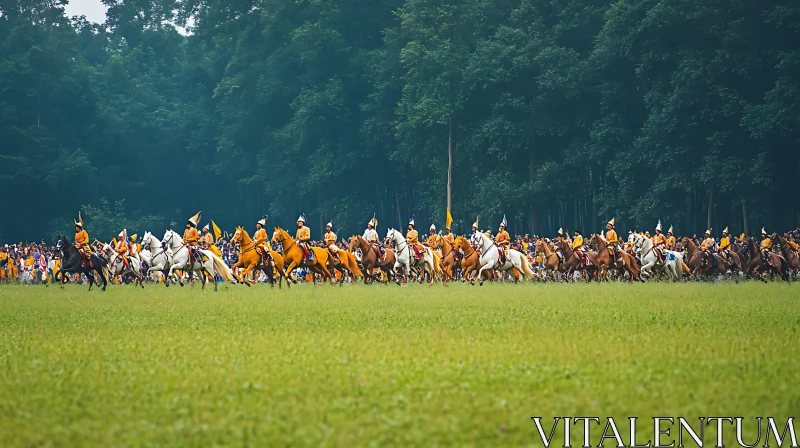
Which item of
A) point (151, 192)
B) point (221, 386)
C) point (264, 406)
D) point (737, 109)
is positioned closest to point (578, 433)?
point (264, 406)

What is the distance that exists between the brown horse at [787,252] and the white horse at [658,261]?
3.16 m

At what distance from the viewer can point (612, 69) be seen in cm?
6300

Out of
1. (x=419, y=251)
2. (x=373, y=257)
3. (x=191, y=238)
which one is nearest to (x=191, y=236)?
(x=191, y=238)

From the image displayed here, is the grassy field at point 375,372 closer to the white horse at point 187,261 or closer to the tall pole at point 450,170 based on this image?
the white horse at point 187,261

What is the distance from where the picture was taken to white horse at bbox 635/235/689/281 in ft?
135

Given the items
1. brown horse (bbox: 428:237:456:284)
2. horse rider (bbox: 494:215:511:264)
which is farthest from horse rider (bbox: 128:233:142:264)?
horse rider (bbox: 494:215:511:264)

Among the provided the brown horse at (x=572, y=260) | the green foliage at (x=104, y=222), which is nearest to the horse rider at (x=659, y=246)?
the brown horse at (x=572, y=260)

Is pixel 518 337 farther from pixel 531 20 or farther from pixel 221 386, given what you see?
pixel 531 20

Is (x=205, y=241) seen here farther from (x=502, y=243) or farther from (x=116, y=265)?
(x=502, y=243)

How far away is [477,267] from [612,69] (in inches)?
1137

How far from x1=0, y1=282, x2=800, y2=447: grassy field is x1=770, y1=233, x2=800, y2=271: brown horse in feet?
64.0

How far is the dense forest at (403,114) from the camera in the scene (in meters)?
56.5

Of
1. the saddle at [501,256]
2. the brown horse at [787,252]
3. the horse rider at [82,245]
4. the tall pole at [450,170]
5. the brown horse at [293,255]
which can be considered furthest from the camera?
the tall pole at [450,170]

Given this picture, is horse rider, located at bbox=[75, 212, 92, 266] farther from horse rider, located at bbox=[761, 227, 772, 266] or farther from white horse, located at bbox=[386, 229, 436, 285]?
horse rider, located at bbox=[761, 227, 772, 266]
